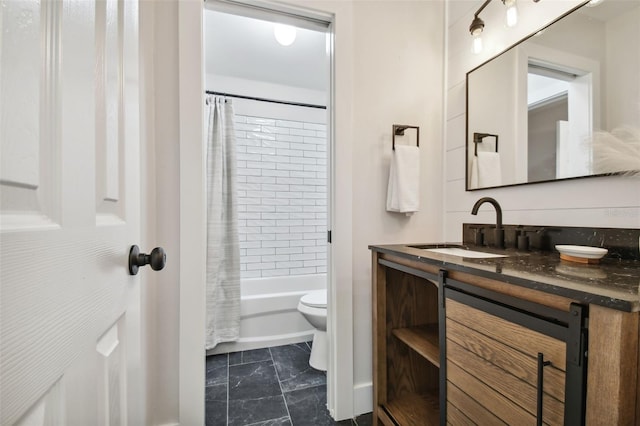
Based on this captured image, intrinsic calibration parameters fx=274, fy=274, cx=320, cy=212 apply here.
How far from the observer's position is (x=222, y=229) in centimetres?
238

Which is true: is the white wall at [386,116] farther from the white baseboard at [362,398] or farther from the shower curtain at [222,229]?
the shower curtain at [222,229]

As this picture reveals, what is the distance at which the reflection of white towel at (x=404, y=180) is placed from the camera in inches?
60.2

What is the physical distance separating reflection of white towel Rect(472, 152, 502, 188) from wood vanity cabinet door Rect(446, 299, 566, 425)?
0.84 m

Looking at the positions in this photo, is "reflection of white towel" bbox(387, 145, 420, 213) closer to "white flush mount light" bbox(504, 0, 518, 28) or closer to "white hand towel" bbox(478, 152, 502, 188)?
"white hand towel" bbox(478, 152, 502, 188)

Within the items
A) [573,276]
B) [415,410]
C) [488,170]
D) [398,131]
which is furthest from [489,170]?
[415,410]

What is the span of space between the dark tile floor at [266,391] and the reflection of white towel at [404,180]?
3.88 ft

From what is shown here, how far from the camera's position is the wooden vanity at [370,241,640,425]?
0.52 metres

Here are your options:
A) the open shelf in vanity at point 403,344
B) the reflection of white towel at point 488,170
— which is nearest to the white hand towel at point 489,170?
the reflection of white towel at point 488,170

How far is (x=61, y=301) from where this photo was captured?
35 centimetres

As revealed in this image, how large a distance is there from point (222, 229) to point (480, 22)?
2.22 metres

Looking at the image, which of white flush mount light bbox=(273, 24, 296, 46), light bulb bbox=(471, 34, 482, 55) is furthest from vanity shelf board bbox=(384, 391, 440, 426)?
white flush mount light bbox=(273, 24, 296, 46)

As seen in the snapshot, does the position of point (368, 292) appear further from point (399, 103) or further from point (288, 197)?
point (288, 197)

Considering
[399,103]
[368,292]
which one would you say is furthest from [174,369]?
[399,103]

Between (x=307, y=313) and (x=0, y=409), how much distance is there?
1846 millimetres
